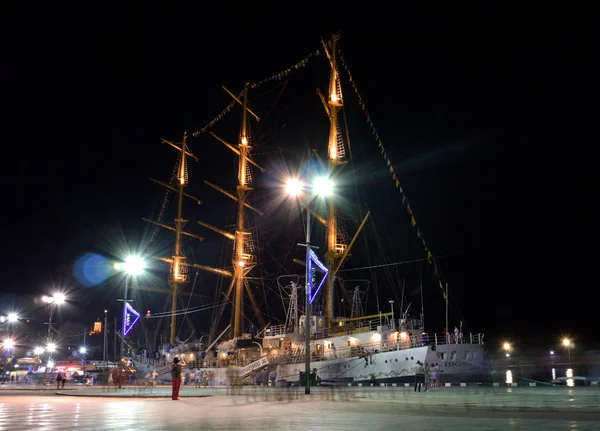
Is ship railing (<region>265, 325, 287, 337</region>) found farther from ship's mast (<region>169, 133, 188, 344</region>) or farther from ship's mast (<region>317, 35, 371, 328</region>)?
ship's mast (<region>169, 133, 188, 344</region>)

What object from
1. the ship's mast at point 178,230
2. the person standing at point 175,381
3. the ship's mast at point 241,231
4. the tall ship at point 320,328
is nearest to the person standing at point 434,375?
the tall ship at point 320,328

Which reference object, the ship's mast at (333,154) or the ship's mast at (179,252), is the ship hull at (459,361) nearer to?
the ship's mast at (333,154)

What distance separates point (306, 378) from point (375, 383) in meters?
14.9

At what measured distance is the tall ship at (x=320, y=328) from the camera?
1375 inches

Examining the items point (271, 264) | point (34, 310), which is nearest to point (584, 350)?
point (271, 264)

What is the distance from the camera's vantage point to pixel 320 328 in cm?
4462

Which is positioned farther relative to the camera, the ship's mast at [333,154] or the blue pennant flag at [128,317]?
the ship's mast at [333,154]

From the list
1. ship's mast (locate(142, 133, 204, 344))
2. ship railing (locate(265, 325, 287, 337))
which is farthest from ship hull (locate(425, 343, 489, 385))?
ship's mast (locate(142, 133, 204, 344))

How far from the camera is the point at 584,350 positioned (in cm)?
11119

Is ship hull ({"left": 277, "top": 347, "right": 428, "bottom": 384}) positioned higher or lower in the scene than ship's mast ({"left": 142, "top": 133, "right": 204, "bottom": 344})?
lower

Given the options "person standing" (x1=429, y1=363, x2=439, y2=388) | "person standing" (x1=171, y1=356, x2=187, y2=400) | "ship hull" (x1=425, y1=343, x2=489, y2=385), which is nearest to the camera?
"person standing" (x1=171, y1=356, x2=187, y2=400)

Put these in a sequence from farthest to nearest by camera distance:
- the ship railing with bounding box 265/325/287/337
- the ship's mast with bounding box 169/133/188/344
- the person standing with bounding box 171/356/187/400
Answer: the ship's mast with bounding box 169/133/188/344 < the ship railing with bounding box 265/325/287/337 < the person standing with bounding box 171/356/187/400

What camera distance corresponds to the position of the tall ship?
3494 cm

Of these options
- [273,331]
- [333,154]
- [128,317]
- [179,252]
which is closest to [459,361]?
[273,331]
